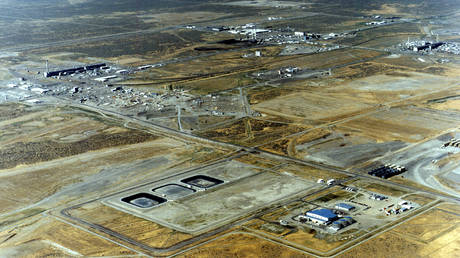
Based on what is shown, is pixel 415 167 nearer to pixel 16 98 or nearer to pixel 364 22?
pixel 16 98

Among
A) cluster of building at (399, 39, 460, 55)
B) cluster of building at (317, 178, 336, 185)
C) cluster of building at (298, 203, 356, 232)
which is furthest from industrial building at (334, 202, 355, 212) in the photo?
cluster of building at (399, 39, 460, 55)

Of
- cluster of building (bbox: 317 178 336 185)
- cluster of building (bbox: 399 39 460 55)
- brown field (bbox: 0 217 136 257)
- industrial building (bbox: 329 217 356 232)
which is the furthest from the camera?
cluster of building (bbox: 399 39 460 55)

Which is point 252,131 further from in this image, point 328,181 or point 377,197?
point 377,197

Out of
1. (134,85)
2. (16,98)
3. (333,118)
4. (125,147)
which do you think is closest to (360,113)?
(333,118)

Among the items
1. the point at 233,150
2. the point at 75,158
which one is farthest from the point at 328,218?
the point at 75,158

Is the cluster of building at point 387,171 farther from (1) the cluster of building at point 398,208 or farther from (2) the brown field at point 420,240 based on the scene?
(2) the brown field at point 420,240

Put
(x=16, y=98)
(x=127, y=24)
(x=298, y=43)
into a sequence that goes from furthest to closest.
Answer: (x=127, y=24)
(x=298, y=43)
(x=16, y=98)

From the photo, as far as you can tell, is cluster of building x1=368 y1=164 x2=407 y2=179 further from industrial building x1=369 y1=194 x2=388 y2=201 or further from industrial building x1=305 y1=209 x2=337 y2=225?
industrial building x1=305 y1=209 x2=337 y2=225
